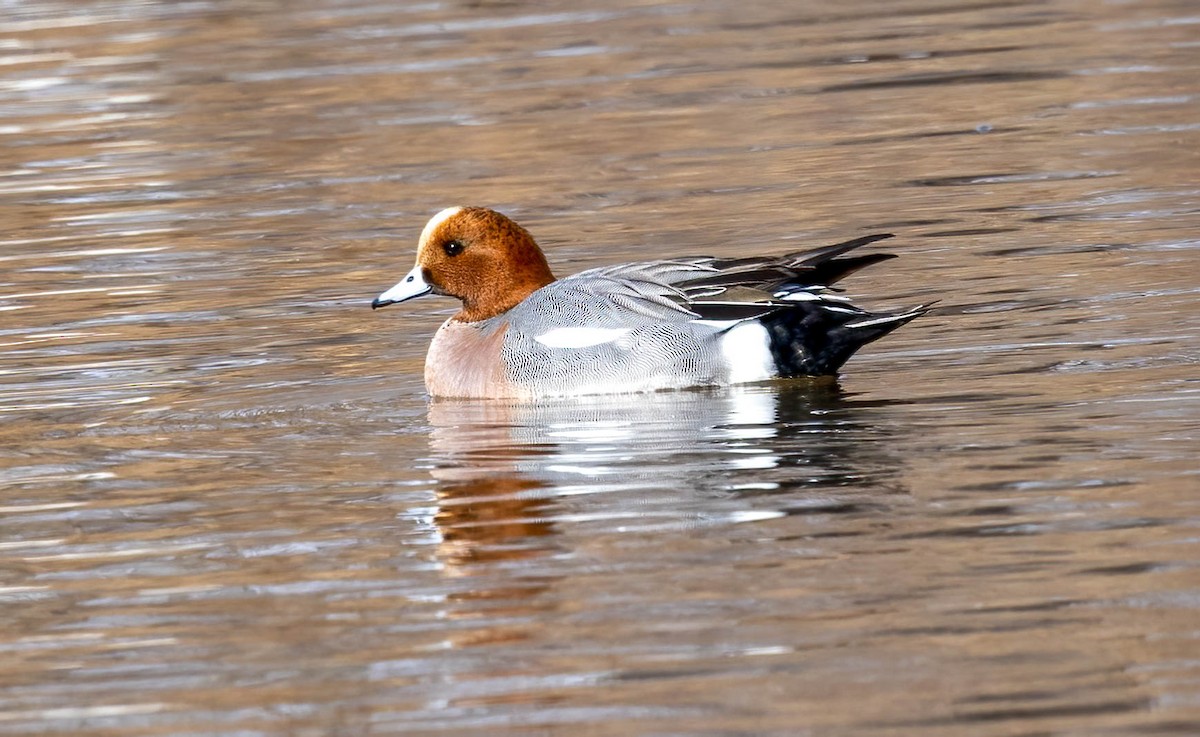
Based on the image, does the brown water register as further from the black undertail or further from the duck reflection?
the black undertail

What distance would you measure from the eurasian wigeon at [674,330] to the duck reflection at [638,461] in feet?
0.24

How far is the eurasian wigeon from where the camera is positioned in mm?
6836

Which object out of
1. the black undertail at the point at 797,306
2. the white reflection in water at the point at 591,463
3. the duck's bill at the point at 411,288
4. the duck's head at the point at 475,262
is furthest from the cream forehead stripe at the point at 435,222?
the black undertail at the point at 797,306

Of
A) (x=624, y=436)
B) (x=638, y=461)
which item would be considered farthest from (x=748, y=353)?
(x=638, y=461)

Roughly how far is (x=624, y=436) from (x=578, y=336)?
0.68 m

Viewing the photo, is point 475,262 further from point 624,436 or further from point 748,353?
point 624,436

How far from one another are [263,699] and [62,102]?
11.5m

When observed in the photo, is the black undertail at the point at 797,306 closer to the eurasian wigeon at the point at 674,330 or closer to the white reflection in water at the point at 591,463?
the eurasian wigeon at the point at 674,330

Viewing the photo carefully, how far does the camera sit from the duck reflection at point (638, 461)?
542cm

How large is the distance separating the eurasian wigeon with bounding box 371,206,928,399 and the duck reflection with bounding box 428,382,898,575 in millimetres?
74

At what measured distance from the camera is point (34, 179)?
1263 cm

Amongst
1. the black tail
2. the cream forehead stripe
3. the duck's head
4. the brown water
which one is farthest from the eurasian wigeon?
the cream forehead stripe

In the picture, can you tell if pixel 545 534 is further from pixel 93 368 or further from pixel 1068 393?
pixel 93 368

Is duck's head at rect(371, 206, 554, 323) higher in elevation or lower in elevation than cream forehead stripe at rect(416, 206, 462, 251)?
lower
